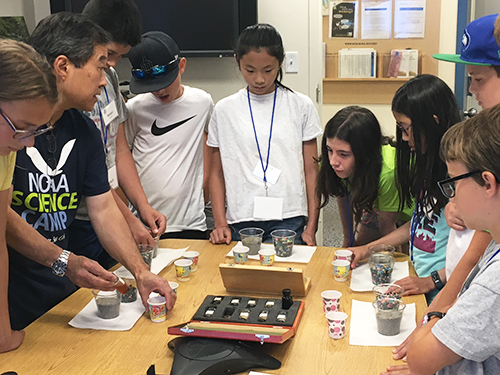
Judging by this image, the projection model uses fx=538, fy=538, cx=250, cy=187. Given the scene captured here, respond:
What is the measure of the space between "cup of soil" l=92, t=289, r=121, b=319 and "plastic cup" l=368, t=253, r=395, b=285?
0.85 meters

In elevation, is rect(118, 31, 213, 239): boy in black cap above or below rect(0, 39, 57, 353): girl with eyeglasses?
below

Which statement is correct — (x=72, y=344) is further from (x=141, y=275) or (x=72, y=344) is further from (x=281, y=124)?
(x=281, y=124)

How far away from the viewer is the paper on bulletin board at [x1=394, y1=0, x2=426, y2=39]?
5848 mm

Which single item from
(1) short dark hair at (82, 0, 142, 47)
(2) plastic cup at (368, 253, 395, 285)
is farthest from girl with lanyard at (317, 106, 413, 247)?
(1) short dark hair at (82, 0, 142, 47)

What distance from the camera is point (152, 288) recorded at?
66.4 inches

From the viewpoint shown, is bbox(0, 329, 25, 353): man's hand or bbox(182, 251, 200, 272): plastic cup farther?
bbox(182, 251, 200, 272): plastic cup

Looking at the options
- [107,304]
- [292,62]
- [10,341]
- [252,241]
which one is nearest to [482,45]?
[252,241]

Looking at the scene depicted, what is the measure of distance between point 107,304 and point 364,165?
48.9 inches

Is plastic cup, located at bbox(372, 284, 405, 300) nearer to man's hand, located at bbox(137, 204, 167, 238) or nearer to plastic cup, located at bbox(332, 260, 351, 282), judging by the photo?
plastic cup, located at bbox(332, 260, 351, 282)

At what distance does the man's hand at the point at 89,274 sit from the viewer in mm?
1648

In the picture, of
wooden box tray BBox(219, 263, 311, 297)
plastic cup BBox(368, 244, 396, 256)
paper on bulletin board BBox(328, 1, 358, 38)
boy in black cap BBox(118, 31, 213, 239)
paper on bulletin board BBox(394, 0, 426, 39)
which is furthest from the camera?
paper on bulletin board BBox(328, 1, 358, 38)

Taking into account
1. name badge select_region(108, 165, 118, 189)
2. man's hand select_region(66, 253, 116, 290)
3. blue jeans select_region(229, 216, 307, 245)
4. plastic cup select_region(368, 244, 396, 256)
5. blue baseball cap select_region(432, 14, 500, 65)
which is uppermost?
blue baseball cap select_region(432, 14, 500, 65)

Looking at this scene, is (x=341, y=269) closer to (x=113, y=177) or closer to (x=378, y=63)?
(x=113, y=177)

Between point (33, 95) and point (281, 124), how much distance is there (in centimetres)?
148
